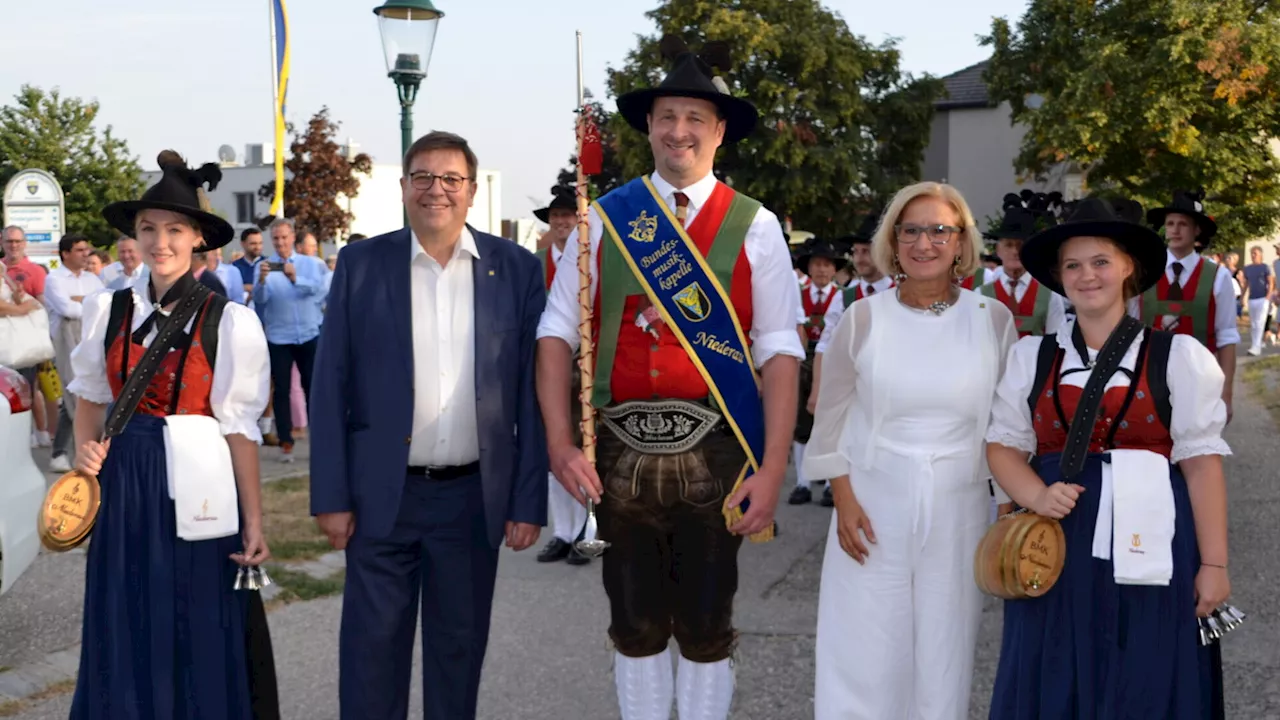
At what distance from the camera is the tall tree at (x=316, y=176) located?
119ft

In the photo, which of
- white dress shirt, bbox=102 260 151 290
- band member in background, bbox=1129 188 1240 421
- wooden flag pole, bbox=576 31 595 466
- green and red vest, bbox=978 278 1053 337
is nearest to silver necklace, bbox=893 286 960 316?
wooden flag pole, bbox=576 31 595 466

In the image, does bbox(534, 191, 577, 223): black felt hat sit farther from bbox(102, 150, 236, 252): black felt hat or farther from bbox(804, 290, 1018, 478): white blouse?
bbox(804, 290, 1018, 478): white blouse

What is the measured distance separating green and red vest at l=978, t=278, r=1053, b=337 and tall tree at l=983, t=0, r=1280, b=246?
22.0 m

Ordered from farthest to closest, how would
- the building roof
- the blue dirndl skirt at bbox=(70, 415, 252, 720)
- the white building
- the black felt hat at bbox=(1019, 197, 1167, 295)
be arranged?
the white building < the building roof < the blue dirndl skirt at bbox=(70, 415, 252, 720) < the black felt hat at bbox=(1019, 197, 1167, 295)

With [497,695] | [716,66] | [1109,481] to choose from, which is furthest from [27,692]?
[1109,481]

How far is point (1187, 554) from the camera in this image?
3498 millimetres

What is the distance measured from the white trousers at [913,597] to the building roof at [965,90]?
159ft

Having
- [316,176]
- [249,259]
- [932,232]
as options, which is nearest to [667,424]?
[932,232]

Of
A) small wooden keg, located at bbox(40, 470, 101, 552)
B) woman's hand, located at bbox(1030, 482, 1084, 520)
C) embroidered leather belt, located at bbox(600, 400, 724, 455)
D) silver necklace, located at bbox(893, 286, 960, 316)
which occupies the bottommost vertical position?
small wooden keg, located at bbox(40, 470, 101, 552)

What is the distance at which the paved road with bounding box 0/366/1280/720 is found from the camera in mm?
5184

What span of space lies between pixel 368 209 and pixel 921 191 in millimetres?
69707

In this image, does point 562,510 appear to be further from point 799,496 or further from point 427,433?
point 427,433

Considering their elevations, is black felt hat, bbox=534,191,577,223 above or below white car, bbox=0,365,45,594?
above

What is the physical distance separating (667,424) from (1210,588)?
1.57m
